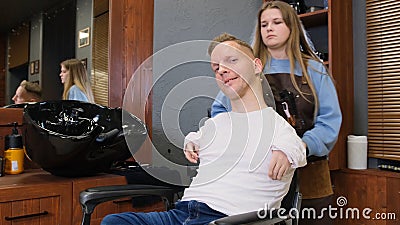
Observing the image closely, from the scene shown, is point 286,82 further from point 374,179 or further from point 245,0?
point 245,0

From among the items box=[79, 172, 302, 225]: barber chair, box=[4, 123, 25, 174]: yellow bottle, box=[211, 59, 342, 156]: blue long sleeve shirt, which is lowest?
box=[79, 172, 302, 225]: barber chair

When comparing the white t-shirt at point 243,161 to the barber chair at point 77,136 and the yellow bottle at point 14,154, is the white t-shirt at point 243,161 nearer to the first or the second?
the barber chair at point 77,136

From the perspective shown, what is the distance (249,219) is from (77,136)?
0.86 metres

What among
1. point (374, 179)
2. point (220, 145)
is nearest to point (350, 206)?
point (374, 179)

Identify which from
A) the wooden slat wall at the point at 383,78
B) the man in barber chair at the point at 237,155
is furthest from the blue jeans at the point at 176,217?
the wooden slat wall at the point at 383,78

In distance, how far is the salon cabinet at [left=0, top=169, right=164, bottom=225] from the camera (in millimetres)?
1418

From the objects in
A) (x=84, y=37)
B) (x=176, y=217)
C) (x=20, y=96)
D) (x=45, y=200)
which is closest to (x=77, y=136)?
(x=45, y=200)

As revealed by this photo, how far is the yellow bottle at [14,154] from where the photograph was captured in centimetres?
171

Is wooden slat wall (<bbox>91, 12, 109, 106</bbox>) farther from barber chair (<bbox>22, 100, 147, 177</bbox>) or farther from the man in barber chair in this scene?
the man in barber chair

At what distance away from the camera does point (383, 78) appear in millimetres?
2355

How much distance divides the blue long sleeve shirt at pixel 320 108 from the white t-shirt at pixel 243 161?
14 centimetres

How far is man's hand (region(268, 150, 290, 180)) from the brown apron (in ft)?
1.04

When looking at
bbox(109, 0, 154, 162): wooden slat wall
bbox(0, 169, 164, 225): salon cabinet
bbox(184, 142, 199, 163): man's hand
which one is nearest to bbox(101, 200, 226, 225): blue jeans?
bbox(184, 142, 199, 163): man's hand

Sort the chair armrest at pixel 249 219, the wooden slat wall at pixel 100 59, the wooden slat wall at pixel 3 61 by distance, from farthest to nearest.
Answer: the wooden slat wall at pixel 100 59 < the wooden slat wall at pixel 3 61 < the chair armrest at pixel 249 219
